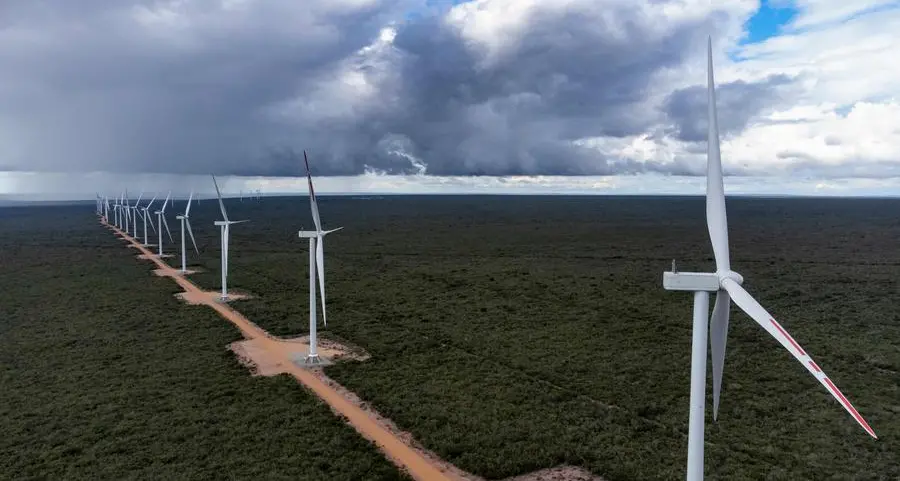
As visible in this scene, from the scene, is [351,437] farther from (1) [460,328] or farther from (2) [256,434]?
(1) [460,328]

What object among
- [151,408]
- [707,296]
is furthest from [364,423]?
[707,296]

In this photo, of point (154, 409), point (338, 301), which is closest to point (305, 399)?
point (154, 409)

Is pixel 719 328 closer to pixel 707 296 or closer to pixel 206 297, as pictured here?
pixel 707 296

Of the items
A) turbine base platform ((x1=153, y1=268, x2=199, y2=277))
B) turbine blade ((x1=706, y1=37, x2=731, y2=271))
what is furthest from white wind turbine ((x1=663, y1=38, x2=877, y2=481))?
turbine base platform ((x1=153, y1=268, x2=199, y2=277))

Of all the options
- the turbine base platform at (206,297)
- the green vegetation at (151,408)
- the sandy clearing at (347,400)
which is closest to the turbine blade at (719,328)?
the sandy clearing at (347,400)

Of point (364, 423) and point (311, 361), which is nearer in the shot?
point (364, 423)

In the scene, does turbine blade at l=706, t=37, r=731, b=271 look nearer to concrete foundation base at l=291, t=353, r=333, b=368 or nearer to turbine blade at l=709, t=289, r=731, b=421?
turbine blade at l=709, t=289, r=731, b=421
